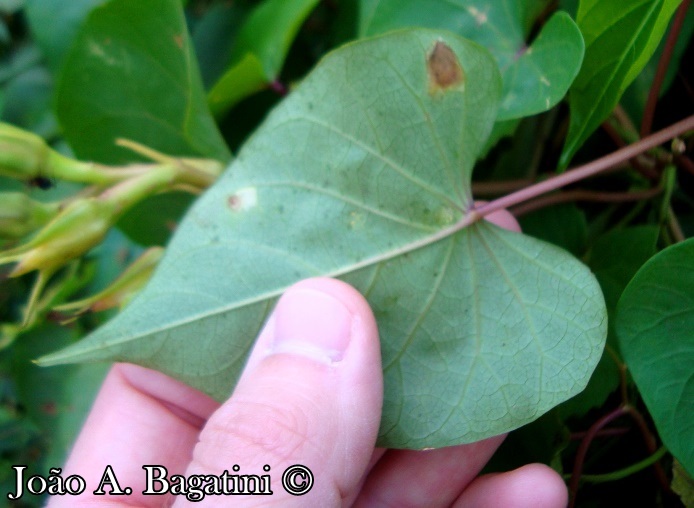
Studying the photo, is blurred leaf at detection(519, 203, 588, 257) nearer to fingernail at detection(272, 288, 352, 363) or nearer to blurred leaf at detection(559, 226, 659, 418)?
blurred leaf at detection(559, 226, 659, 418)

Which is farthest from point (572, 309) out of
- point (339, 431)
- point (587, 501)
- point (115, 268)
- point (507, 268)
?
point (115, 268)

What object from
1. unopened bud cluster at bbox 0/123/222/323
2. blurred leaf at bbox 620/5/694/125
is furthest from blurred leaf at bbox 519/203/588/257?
unopened bud cluster at bbox 0/123/222/323

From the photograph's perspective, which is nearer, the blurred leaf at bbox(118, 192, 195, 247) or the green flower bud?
the green flower bud

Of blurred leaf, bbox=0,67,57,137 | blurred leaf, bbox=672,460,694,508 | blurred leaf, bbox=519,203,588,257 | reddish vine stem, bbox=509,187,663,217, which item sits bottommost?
blurred leaf, bbox=672,460,694,508

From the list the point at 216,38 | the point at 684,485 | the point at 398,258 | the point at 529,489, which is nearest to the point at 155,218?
the point at 216,38

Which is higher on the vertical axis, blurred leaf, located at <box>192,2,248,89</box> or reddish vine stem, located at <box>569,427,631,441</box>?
blurred leaf, located at <box>192,2,248,89</box>

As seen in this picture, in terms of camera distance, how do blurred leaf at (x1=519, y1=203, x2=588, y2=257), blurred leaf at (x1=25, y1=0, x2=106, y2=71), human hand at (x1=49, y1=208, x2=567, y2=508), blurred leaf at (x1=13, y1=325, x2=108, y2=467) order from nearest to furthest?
human hand at (x1=49, y1=208, x2=567, y2=508)
blurred leaf at (x1=519, y1=203, x2=588, y2=257)
blurred leaf at (x1=25, y1=0, x2=106, y2=71)
blurred leaf at (x1=13, y1=325, x2=108, y2=467)

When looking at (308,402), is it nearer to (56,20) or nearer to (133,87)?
(133,87)

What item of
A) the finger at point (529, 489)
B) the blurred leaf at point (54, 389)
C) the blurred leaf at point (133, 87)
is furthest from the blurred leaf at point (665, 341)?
the blurred leaf at point (54, 389)
